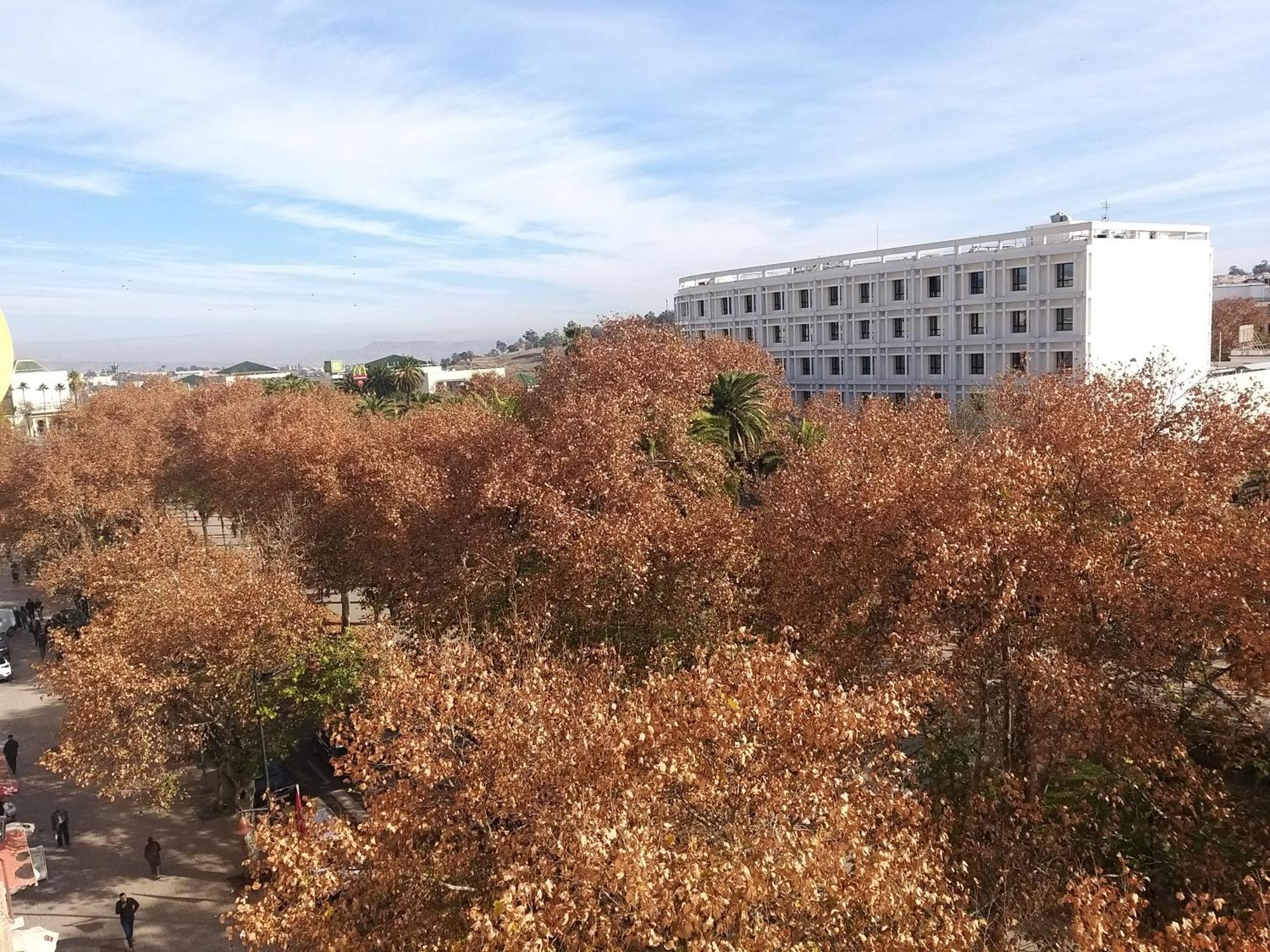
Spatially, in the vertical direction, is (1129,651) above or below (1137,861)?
above

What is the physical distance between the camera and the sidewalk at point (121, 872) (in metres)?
16.4

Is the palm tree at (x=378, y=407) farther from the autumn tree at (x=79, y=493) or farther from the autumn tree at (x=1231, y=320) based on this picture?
the autumn tree at (x=1231, y=320)

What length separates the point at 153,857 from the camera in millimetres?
18047

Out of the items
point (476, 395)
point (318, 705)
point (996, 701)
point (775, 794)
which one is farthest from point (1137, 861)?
point (476, 395)

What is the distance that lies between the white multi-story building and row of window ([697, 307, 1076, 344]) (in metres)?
0.07

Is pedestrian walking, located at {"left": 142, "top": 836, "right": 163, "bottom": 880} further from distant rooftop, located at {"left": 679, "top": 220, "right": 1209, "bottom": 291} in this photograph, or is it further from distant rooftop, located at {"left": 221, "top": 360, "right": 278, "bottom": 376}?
distant rooftop, located at {"left": 221, "top": 360, "right": 278, "bottom": 376}

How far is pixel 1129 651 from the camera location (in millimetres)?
12508

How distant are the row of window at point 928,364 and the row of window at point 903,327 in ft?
3.89

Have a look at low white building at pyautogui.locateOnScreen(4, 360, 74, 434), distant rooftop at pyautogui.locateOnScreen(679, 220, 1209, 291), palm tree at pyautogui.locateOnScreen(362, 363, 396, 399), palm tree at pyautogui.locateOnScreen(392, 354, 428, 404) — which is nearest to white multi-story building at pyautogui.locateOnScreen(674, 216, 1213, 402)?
distant rooftop at pyautogui.locateOnScreen(679, 220, 1209, 291)

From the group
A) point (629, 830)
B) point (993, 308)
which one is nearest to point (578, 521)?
point (629, 830)

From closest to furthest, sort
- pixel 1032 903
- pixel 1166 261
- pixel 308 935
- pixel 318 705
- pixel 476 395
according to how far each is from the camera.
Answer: pixel 308 935
pixel 1032 903
pixel 318 705
pixel 476 395
pixel 1166 261

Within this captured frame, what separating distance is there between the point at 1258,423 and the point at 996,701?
28.9 ft

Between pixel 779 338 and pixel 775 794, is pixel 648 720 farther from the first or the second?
pixel 779 338

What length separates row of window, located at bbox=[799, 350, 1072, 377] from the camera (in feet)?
156
